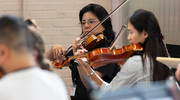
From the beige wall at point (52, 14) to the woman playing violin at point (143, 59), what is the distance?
1660 mm

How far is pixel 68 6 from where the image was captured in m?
3.63

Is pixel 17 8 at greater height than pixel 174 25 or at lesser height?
greater

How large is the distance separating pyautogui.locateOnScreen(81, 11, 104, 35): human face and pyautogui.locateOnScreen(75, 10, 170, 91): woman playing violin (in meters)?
0.57

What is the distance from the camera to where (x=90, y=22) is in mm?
2561

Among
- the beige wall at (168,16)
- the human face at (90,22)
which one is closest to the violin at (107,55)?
the human face at (90,22)

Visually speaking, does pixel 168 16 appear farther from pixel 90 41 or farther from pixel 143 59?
pixel 143 59

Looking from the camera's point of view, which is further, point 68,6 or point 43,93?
point 68,6

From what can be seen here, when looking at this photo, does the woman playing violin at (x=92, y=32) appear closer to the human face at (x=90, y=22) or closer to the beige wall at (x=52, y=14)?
the human face at (x=90, y=22)

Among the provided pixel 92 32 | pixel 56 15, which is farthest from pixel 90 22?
pixel 56 15

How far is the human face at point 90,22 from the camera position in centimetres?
254

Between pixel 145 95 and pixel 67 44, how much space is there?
2796 mm

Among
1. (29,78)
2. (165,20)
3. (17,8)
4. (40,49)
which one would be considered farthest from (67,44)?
(29,78)

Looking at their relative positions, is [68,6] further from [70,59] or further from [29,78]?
[29,78]

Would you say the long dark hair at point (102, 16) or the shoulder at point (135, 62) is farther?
the long dark hair at point (102, 16)
